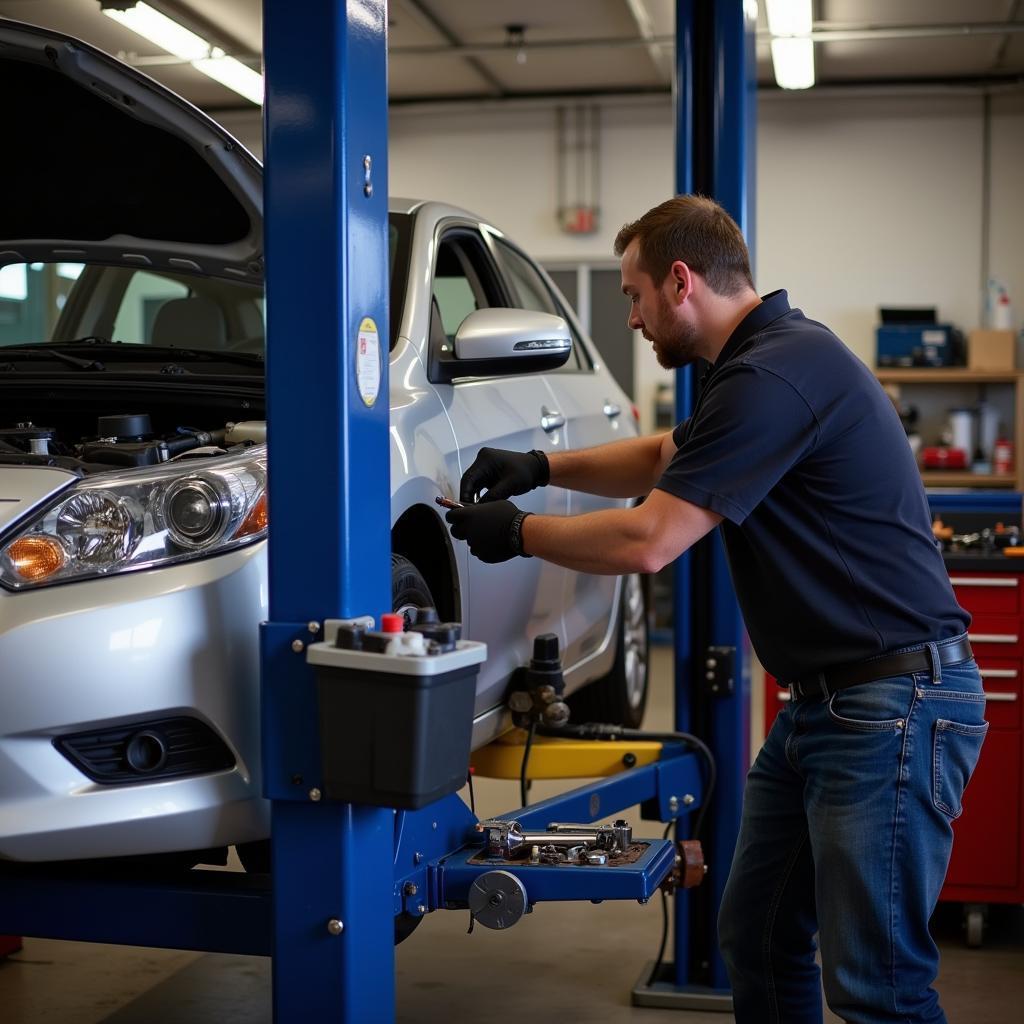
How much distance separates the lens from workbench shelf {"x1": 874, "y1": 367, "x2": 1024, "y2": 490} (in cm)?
915

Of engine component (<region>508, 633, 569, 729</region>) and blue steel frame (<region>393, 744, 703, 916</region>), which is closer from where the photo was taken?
blue steel frame (<region>393, 744, 703, 916</region>)

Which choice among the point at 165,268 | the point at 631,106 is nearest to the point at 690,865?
the point at 165,268

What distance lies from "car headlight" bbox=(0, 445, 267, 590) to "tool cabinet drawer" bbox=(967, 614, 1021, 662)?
92.3 inches

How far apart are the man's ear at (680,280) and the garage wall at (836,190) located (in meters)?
7.78

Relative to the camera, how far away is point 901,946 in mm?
1927

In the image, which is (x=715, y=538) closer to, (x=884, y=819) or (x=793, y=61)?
(x=884, y=819)

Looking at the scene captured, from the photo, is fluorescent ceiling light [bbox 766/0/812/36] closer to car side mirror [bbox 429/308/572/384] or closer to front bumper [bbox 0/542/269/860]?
car side mirror [bbox 429/308/572/384]

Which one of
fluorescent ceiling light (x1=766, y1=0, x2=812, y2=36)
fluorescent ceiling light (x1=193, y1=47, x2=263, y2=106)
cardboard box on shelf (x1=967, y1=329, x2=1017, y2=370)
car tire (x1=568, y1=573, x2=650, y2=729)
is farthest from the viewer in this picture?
cardboard box on shelf (x1=967, y1=329, x2=1017, y2=370)

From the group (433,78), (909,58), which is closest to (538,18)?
(433,78)

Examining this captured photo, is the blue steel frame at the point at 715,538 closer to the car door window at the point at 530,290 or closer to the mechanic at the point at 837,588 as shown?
the car door window at the point at 530,290

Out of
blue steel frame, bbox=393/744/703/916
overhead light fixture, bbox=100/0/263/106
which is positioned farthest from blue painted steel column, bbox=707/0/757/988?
overhead light fixture, bbox=100/0/263/106

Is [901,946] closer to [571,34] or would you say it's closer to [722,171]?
[722,171]

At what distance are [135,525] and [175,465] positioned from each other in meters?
0.12

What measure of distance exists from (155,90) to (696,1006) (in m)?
2.23
